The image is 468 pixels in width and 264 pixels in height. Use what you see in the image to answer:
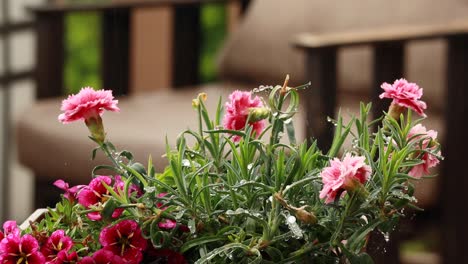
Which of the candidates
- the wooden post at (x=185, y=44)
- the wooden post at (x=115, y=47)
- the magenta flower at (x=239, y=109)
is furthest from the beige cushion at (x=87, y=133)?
the magenta flower at (x=239, y=109)

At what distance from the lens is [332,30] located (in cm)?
253

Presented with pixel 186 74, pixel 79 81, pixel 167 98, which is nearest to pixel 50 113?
pixel 167 98

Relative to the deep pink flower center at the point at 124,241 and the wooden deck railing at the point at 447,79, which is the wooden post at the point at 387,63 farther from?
the deep pink flower center at the point at 124,241

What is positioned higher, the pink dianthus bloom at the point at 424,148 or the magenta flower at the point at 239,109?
the magenta flower at the point at 239,109

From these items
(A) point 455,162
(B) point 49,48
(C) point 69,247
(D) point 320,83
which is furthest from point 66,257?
(B) point 49,48

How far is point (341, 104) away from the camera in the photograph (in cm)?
245

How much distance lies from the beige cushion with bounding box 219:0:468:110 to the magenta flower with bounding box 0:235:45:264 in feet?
5.48

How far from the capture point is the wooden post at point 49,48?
8.77ft

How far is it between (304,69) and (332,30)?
0.85ft

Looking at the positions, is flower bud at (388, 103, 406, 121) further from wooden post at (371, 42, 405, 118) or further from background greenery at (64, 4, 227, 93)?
background greenery at (64, 4, 227, 93)

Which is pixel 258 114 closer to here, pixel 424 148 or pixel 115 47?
pixel 424 148

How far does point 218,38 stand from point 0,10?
0.76m

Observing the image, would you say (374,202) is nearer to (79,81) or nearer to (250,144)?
(250,144)

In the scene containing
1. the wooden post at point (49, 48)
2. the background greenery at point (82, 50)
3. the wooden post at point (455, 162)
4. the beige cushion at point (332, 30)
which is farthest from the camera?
the background greenery at point (82, 50)
